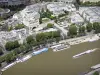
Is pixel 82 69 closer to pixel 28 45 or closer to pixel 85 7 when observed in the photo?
pixel 28 45

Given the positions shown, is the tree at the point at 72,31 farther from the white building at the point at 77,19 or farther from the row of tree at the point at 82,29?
the white building at the point at 77,19

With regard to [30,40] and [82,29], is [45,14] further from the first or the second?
[30,40]

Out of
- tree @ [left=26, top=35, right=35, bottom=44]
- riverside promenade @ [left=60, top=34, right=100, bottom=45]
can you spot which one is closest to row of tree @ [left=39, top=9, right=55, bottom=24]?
tree @ [left=26, top=35, right=35, bottom=44]

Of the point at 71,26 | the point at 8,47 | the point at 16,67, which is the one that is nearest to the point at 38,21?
the point at 71,26

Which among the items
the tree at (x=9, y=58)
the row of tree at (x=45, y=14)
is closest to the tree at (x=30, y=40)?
the tree at (x=9, y=58)

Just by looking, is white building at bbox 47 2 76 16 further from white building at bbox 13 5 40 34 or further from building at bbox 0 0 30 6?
building at bbox 0 0 30 6

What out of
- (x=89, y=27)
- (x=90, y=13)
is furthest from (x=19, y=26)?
(x=90, y=13)
